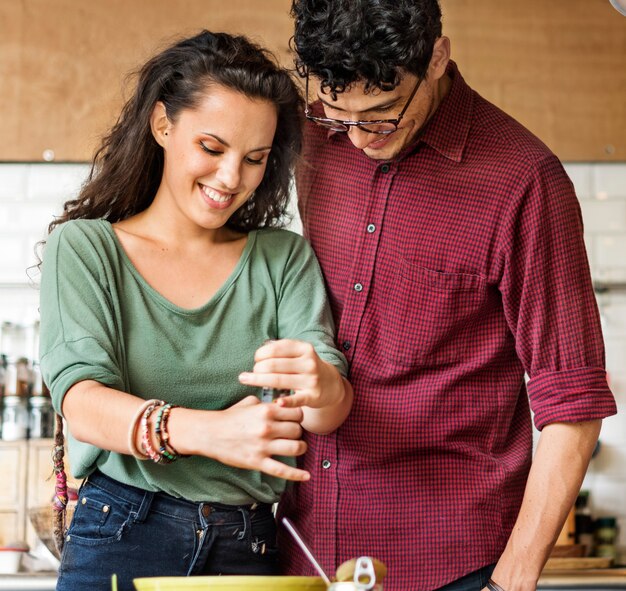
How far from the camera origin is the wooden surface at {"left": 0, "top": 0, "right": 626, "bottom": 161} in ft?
14.3

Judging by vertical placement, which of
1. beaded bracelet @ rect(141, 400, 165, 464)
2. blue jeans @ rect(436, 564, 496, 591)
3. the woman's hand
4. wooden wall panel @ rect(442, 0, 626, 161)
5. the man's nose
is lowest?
Answer: blue jeans @ rect(436, 564, 496, 591)

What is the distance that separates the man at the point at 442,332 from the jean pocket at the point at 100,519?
1.14 feet

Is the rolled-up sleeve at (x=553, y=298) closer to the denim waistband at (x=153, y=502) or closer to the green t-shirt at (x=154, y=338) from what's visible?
the green t-shirt at (x=154, y=338)

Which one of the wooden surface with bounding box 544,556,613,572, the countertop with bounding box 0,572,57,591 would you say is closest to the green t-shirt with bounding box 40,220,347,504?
the countertop with bounding box 0,572,57,591

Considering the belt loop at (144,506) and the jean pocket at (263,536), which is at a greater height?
the belt loop at (144,506)

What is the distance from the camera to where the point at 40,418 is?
4.13 metres

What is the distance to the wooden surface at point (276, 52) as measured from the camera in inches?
171

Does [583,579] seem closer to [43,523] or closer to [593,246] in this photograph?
[593,246]

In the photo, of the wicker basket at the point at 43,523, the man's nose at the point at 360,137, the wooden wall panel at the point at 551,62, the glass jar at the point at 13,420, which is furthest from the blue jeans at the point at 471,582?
the wooden wall panel at the point at 551,62

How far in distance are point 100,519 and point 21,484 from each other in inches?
101

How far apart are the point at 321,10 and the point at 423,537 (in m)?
0.92

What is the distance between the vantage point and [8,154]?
14.4 ft

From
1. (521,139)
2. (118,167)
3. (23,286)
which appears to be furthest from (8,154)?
(521,139)

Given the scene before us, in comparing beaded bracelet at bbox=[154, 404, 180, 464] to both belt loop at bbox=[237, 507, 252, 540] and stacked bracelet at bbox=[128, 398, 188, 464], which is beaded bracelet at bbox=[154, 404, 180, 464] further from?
belt loop at bbox=[237, 507, 252, 540]
